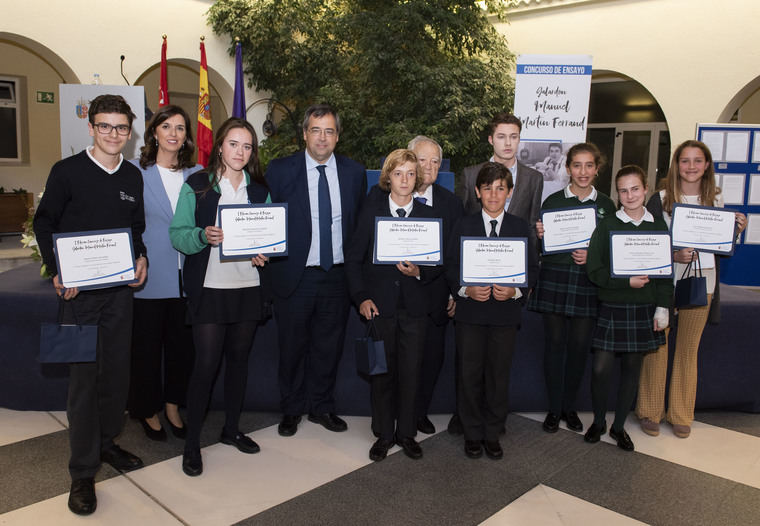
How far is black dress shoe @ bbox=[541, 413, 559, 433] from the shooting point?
124 inches

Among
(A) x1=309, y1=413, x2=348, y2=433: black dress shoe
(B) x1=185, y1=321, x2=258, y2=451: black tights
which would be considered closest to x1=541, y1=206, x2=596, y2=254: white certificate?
(A) x1=309, y1=413, x2=348, y2=433: black dress shoe

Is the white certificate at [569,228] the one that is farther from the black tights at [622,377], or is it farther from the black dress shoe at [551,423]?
the black dress shoe at [551,423]

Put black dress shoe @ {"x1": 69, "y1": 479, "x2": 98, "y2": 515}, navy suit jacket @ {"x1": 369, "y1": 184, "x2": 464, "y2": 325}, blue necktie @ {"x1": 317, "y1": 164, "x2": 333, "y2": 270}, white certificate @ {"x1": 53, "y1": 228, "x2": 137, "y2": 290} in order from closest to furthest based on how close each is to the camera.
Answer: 1. white certificate @ {"x1": 53, "y1": 228, "x2": 137, "y2": 290}
2. black dress shoe @ {"x1": 69, "y1": 479, "x2": 98, "y2": 515}
3. navy suit jacket @ {"x1": 369, "y1": 184, "x2": 464, "y2": 325}
4. blue necktie @ {"x1": 317, "y1": 164, "x2": 333, "y2": 270}

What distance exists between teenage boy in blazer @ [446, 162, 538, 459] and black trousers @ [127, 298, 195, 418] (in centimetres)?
140

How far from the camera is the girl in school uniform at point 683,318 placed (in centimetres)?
304

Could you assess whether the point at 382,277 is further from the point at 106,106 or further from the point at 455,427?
the point at 106,106

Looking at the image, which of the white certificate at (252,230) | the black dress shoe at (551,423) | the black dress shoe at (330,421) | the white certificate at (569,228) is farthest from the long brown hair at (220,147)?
the black dress shoe at (551,423)

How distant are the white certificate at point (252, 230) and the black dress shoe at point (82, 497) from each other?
1.08m

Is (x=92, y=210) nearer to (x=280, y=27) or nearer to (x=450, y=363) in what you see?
(x=450, y=363)

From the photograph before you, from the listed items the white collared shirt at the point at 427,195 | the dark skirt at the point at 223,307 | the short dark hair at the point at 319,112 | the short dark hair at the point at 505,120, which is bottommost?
the dark skirt at the point at 223,307

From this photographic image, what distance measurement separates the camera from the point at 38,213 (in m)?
2.22

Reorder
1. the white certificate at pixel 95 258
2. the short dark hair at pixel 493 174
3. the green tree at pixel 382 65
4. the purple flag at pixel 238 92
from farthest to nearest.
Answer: the green tree at pixel 382 65, the purple flag at pixel 238 92, the short dark hair at pixel 493 174, the white certificate at pixel 95 258

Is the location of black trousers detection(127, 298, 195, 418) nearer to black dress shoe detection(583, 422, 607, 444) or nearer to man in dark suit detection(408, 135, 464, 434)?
man in dark suit detection(408, 135, 464, 434)

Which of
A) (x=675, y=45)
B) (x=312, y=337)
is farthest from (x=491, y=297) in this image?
(x=675, y=45)
